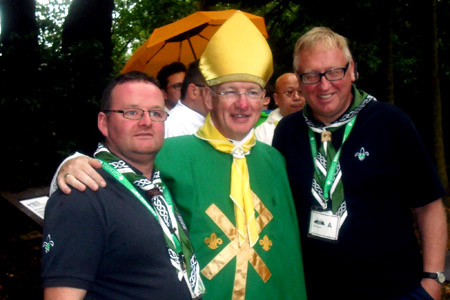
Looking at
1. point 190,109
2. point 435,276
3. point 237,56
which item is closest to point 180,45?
point 190,109

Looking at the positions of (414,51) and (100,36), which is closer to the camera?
(100,36)

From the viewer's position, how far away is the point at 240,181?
2623 mm

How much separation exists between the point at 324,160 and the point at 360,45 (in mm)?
7660

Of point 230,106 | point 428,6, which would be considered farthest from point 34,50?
point 428,6

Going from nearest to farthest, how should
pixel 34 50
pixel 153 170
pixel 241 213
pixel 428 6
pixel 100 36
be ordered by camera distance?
pixel 153 170
pixel 241 213
pixel 34 50
pixel 100 36
pixel 428 6

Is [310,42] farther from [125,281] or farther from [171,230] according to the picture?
[125,281]

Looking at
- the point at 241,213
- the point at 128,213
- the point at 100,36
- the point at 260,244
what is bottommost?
the point at 260,244

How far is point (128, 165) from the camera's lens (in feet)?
7.20

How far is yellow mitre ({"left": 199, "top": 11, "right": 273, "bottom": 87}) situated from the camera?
276 centimetres

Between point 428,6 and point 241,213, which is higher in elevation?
point 428,6

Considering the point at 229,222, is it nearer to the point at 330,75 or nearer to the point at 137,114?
the point at 137,114

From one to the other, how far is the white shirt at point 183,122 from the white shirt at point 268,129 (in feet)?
1.94

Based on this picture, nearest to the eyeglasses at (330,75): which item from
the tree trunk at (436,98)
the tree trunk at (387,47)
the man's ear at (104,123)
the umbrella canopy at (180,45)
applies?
the man's ear at (104,123)

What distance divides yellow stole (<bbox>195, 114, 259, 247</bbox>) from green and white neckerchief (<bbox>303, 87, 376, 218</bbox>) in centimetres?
34
